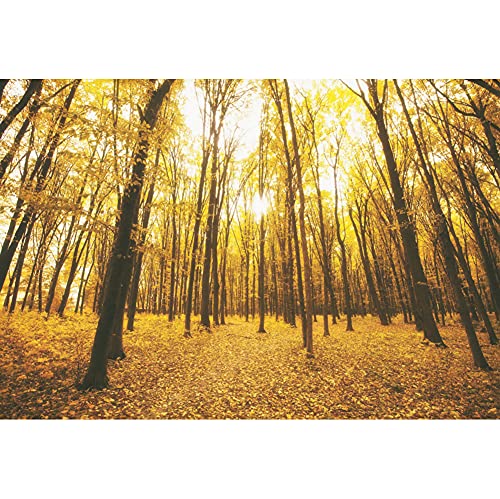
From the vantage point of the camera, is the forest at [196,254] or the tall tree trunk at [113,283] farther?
the tall tree trunk at [113,283]

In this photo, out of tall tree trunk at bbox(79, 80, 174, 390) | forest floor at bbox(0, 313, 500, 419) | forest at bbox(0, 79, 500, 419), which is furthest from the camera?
tall tree trunk at bbox(79, 80, 174, 390)

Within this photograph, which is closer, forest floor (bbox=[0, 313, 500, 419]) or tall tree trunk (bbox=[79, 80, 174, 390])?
forest floor (bbox=[0, 313, 500, 419])

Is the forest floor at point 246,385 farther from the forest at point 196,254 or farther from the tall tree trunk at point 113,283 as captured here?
the tall tree trunk at point 113,283

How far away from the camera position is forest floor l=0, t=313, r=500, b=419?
312 cm

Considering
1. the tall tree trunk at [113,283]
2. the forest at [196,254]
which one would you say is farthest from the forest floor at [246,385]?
the tall tree trunk at [113,283]

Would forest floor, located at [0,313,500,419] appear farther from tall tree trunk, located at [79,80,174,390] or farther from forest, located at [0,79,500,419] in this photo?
tall tree trunk, located at [79,80,174,390]

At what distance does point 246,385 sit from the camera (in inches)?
152

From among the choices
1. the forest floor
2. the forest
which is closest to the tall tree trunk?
the forest

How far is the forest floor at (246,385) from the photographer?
3125 mm

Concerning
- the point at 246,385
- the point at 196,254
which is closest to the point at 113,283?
the point at 246,385
